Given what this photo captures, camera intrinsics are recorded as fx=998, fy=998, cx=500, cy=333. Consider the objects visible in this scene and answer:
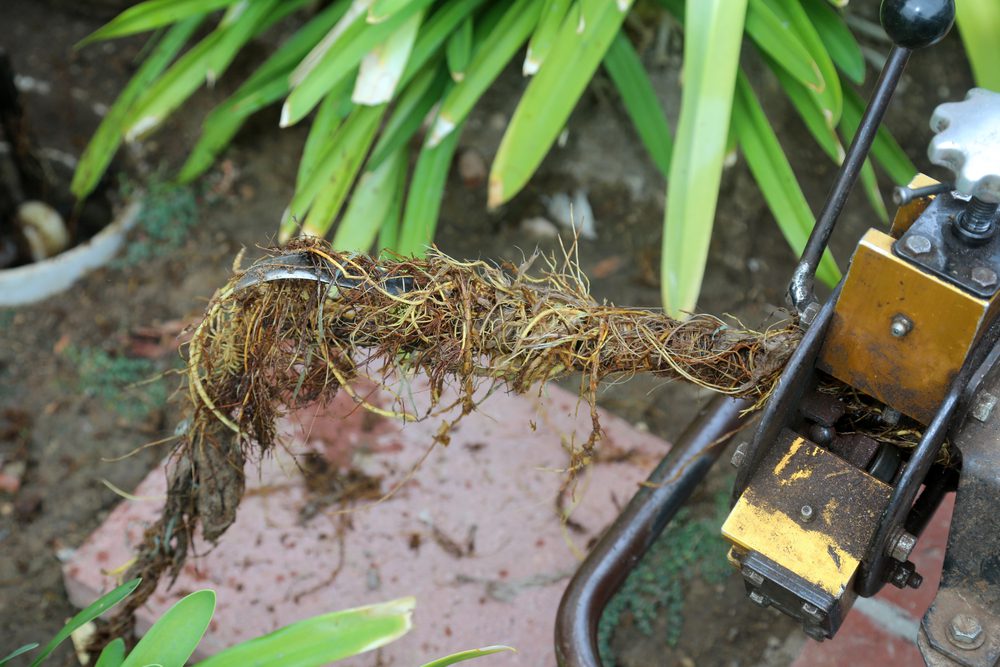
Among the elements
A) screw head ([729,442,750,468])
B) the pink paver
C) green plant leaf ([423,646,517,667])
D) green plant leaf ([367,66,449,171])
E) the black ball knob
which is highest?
the black ball knob

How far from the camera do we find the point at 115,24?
204 centimetres

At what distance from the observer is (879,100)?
0.93 metres

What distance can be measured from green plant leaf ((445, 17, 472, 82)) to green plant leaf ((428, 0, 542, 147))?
15 mm

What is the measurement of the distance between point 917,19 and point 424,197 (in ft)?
3.72

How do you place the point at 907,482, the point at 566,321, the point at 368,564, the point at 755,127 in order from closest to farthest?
the point at 907,482 → the point at 566,321 → the point at 368,564 → the point at 755,127

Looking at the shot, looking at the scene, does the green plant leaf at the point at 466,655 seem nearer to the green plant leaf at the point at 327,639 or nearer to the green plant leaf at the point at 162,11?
the green plant leaf at the point at 327,639

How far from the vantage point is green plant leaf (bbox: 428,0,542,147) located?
5.77 ft

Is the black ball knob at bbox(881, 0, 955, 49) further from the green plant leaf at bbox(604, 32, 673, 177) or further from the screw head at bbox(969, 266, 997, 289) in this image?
the green plant leaf at bbox(604, 32, 673, 177)

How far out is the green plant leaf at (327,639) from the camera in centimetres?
97

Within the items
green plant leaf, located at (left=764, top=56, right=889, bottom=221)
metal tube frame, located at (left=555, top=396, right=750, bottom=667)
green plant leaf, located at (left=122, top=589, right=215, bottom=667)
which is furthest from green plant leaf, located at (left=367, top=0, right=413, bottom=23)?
green plant leaf, located at (left=122, top=589, right=215, bottom=667)

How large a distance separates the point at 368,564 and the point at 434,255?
2.25 feet

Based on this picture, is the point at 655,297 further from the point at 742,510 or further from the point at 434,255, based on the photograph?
the point at 742,510

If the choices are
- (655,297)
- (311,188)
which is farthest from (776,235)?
(311,188)

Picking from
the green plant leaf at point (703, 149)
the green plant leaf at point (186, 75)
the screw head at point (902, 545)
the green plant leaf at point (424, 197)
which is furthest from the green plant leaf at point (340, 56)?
the screw head at point (902, 545)
